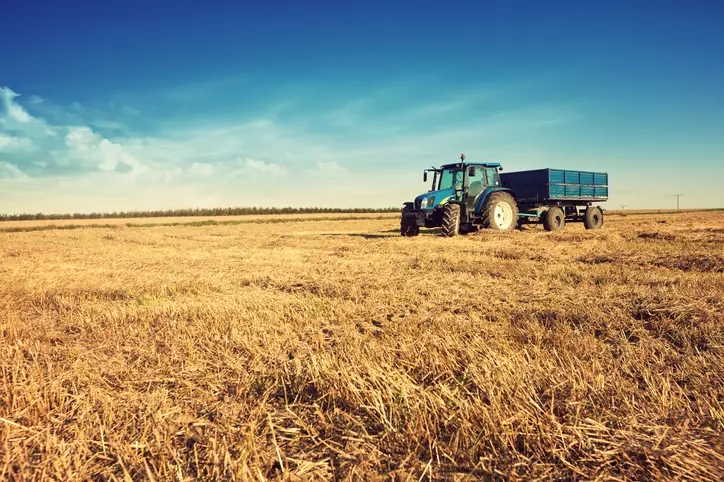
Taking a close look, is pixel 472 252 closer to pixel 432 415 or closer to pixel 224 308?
pixel 224 308

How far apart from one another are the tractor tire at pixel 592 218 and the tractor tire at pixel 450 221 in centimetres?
849

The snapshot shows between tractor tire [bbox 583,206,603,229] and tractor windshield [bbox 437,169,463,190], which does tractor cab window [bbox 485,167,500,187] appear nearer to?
tractor windshield [bbox 437,169,463,190]

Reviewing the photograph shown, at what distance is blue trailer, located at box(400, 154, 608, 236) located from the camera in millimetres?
15586

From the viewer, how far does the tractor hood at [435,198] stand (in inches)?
612

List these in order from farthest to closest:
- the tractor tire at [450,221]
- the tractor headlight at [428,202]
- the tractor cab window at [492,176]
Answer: the tractor cab window at [492,176]
the tractor headlight at [428,202]
the tractor tire at [450,221]

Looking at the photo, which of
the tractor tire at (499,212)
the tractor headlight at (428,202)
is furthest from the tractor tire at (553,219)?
the tractor headlight at (428,202)

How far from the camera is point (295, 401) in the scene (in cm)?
266

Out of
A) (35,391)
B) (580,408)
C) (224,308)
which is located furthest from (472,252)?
(35,391)

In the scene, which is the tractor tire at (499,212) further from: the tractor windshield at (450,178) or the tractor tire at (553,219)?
the tractor tire at (553,219)

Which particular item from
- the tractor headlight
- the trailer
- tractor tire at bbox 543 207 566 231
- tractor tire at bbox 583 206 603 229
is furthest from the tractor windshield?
tractor tire at bbox 583 206 603 229

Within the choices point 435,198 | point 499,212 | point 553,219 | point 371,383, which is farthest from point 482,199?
point 371,383

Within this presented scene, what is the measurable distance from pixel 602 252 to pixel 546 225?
8.71 m

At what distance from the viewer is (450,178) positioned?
16031 mm

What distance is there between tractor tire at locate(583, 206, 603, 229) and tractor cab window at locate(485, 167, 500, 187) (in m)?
6.29
